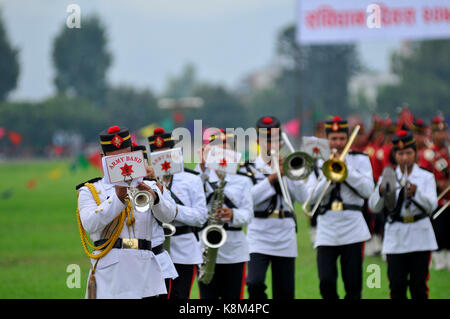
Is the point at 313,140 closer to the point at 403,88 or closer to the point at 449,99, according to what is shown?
the point at 449,99

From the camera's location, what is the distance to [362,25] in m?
28.0

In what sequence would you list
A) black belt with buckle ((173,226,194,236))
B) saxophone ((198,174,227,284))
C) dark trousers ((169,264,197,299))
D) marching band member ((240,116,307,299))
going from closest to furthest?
1. dark trousers ((169,264,197,299))
2. black belt with buckle ((173,226,194,236))
3. saxophone ((198,174,227,284))
4. marching band member ((240,116,307,299))

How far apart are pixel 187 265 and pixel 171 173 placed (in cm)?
Answer: 109

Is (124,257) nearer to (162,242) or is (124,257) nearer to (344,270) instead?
(162,242)

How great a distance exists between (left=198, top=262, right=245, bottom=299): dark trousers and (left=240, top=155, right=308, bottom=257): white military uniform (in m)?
0.44

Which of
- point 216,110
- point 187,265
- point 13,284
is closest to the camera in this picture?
point 187,265

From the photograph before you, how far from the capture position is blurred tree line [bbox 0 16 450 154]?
123 feet

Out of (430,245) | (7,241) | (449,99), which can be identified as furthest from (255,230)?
(449,99)

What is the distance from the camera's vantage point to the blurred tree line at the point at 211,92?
37625mm

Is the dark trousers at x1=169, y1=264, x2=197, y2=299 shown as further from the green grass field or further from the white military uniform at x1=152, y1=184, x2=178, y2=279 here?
the green grass field

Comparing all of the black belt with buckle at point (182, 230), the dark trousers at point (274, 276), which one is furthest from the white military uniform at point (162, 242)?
the dark trousers at point (274, 276)

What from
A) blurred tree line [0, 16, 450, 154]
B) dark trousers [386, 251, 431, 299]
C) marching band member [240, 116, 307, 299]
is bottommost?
dark trousers [386, 251, 431, 299]

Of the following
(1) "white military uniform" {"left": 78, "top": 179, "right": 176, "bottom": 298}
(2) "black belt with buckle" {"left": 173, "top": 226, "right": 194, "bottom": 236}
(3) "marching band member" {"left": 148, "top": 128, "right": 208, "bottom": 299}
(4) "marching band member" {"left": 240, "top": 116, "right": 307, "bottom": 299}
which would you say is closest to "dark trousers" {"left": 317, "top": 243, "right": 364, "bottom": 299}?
(4) "marching band member" {"left": 240, "top": 116, "right": 307, "bottom": 299}

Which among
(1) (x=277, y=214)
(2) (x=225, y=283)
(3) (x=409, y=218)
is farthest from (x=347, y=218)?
(2) (x=225, y=283)
